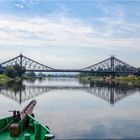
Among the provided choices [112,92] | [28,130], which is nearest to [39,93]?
[112,92]

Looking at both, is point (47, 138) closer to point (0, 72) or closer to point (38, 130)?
point (38, 130)

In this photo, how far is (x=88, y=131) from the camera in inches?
1089

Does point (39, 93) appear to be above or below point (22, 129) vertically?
below

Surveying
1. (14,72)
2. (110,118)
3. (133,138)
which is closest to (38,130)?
(133,138)

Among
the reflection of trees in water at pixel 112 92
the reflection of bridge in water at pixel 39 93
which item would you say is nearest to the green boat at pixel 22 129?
the reflection of bridge in water at pixel 39 93

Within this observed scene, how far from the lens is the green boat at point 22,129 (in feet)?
58.4

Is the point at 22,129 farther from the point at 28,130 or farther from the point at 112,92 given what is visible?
the point at 112,92

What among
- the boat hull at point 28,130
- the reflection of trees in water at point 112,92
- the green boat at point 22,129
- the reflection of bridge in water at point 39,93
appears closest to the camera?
the boat hull at point 28,130

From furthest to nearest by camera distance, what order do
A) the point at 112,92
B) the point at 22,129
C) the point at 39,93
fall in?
the point at 112,92 → the point at 39,93 → the point at 22,129

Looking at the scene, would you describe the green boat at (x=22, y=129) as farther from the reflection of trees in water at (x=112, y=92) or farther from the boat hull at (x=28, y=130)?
the reflection of trees in water at (x=112, y=92)

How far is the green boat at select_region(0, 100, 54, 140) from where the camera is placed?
17.8 m

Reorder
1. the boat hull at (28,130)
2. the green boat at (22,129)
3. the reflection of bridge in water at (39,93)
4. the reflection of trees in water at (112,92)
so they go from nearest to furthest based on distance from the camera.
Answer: the boat hull at (28,130), the green boat at (22,129), the reflection of bridge in water at (39,93), the reflection of trees in water at (112,92)

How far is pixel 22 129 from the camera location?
21516 mm

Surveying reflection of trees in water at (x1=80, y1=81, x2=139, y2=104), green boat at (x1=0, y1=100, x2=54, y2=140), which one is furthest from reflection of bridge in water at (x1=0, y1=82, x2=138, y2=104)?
green boat at (x1=0, y1=100, x2=54, y2=140)
